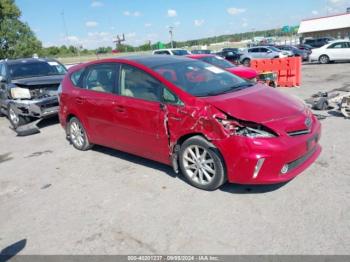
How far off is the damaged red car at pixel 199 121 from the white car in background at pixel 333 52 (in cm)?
1988

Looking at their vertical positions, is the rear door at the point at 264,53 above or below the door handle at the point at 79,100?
below

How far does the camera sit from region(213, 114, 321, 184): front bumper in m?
3.57

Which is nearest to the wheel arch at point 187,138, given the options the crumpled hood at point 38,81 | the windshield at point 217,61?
the crumpled hood at point 38,81

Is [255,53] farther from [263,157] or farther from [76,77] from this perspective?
[263,157]

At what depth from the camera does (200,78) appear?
468cm

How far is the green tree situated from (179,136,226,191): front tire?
3707 cm

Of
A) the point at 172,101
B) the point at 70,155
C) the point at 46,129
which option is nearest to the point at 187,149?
the point at 172,101

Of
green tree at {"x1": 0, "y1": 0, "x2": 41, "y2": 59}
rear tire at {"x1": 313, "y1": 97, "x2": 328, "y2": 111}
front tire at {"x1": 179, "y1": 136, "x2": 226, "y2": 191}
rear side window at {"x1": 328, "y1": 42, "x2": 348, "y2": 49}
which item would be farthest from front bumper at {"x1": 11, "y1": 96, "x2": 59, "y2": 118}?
green tree at {"x1": 0, "y1": 0, "x2": 41, "y2": 59}

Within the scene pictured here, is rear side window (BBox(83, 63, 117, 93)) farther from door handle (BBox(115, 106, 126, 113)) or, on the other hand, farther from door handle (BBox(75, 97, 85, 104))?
door handle (BBox(115, 106, 126, 113))

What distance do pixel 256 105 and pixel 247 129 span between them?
43 centimetres

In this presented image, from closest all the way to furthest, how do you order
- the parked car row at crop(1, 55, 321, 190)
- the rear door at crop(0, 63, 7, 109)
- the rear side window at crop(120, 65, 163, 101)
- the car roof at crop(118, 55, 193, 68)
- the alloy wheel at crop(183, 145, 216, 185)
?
the parked car row at crop(1, 55, 321, 190) < the alloy wheel at crop(183, 145, 216, 185) < the rear side window at crop(120, 65, 163, 101) < the car roof at crop(118, 55, 193, 68) < the rear door at crop(0, 63, 7, 109)

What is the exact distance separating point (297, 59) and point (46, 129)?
973cm

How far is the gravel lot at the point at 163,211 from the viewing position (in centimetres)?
315

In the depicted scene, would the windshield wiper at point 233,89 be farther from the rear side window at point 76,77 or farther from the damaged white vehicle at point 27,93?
the damaged white vehicle at point 27,93
